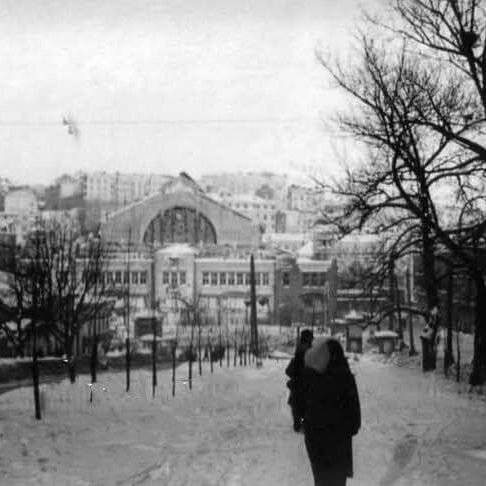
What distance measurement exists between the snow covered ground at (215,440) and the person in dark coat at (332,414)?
1180 millimetres

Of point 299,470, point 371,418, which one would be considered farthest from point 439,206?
point 299,470

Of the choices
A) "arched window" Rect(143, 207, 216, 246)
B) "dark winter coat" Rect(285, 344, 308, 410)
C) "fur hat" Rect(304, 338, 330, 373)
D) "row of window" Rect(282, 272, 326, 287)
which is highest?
"arched window" Rect(143, 207, 216, 246)

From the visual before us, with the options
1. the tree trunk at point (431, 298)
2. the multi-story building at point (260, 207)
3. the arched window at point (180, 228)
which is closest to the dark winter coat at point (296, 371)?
the tree trunk at point (431, 298)

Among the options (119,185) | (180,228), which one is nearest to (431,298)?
(180,228)

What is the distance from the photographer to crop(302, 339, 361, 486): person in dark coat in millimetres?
5477

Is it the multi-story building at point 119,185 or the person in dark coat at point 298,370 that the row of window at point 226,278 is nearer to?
the person in dark coat at point 298,370

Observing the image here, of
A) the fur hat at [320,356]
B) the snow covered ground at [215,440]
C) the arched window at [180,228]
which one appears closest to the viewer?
the fur hat at [320,356]

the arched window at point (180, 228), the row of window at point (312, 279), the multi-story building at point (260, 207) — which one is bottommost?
the row of window at point (312, 279)

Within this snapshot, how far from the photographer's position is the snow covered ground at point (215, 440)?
22.9ft

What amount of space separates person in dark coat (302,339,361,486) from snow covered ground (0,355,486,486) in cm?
118

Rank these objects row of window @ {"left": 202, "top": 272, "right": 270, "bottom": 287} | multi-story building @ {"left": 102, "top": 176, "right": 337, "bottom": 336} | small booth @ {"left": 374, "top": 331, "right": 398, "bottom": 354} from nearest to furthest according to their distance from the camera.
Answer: small booth @ {"left": 374, "top": 331, "right": 398, "bottom": 354} → multi-story building @ {"left": 102, "top": 176, "right": 337, "bottom": 336} → row of window @ {"left": 202, "top": 272, "right": 270, "bottom": 287}

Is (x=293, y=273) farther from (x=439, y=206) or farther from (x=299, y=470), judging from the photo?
(x=299, y=470)

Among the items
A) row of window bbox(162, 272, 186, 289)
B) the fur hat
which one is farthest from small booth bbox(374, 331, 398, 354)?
the fur hat

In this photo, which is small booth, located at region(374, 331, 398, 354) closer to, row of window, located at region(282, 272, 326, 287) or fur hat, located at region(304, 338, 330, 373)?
row of window, located at region(282, 272, 326, 287)
